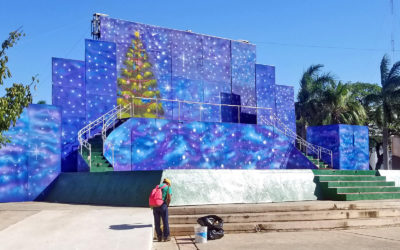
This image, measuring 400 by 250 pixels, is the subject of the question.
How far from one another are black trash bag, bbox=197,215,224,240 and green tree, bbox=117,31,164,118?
42.3ft

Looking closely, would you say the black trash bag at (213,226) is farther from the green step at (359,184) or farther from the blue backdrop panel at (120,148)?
the blue backdrop panel at (120,148)

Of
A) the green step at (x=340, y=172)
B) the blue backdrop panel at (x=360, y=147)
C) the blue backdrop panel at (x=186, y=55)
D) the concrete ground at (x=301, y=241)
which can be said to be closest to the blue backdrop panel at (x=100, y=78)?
the blue backdrop panel at (x=186, y=55)

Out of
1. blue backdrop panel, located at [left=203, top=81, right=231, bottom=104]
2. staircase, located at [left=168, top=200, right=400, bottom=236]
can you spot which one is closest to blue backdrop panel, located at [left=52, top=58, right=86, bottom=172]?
blue backdrop panel, located at [left=203, top=81, right=231, bottom=104]

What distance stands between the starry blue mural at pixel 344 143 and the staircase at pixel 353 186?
593 cm

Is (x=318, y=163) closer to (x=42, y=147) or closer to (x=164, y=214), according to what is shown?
(x=42, y=147)

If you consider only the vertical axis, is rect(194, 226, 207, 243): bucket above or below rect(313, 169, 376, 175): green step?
below

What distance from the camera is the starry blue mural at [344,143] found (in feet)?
77.3

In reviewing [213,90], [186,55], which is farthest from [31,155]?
[213,90]

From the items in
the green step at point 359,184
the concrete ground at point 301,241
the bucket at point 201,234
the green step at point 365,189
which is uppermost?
the green step at point 359,184

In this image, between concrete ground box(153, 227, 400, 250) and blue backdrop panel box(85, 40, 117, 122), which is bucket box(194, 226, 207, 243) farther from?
blue backdrop panel box(85, 40, 117, 122)

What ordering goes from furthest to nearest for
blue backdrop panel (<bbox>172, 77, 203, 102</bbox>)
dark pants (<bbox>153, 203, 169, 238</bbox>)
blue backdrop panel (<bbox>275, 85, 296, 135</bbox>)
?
blue backdrop panel (<bbox>275, 85, 296, 135</bbox>) < blue backdrop panel (<bbox>172, 77, 203, 102</bbox>) < dark pants (<bbox>153, 203, 169, 238</bbox>)

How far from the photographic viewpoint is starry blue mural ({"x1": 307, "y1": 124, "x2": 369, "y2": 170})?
23.5 m

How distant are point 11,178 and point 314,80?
2685 centimetres

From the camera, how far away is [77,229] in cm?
937
